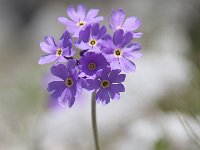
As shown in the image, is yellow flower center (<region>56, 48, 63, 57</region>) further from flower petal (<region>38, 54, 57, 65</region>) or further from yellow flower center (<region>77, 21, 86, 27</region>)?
yellow flower center (<region>77, 21, 86, 27</region>)

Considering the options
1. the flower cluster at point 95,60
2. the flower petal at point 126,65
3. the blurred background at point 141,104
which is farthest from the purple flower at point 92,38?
the blurred background at point 141,104

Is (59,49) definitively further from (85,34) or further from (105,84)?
(105,84)

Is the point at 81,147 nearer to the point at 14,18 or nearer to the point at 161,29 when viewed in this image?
the point at 161,29

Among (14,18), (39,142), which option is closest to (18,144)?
(39,142)

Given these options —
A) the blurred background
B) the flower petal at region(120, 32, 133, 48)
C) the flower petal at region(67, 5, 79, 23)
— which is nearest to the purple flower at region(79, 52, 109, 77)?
the flower petal at region(120, 32, 133, 48)

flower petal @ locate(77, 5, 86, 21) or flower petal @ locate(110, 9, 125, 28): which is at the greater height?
flower petal @ locate(77, 5, 86, 21)

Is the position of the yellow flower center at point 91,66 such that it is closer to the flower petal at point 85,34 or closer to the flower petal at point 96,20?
the flower petal at point 85,34

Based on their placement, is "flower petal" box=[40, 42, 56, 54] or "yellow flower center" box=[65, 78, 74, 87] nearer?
"yellow flower center" box=[65, 78, 74, 87]

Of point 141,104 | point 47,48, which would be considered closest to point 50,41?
point 47,48
